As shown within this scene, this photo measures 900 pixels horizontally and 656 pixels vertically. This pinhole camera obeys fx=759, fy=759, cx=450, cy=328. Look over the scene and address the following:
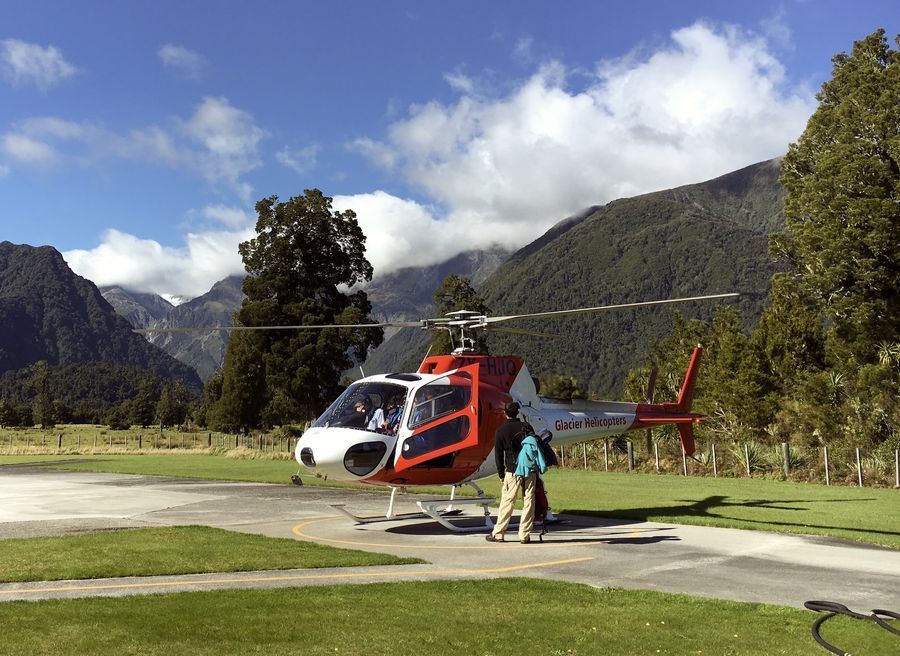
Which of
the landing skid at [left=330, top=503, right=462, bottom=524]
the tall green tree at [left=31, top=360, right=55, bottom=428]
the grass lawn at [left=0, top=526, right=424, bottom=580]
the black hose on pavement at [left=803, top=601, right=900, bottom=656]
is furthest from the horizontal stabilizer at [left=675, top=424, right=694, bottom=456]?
the tall green tree at [left=31, top=360, right=55, bottom=428]

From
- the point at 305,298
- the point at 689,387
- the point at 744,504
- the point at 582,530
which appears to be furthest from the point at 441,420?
the point at 305,298

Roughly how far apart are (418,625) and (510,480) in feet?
18.1

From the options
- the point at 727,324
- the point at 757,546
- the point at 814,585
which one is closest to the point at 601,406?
the point at 757,546

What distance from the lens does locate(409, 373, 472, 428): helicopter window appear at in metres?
12.6

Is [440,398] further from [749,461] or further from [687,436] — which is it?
[749,461]

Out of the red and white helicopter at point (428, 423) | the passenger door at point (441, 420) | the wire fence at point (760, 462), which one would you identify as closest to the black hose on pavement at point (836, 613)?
the red and white helicopter at point (428, 423)

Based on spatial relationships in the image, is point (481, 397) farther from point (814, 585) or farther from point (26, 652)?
point (26, 652)

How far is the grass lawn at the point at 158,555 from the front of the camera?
8.86 m

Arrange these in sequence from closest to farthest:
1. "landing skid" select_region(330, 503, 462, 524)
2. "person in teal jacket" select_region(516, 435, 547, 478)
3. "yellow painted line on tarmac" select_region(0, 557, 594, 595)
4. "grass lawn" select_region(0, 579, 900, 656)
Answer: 1. "grass lawn" select_region(0, 579, 900, 656)
2. "yellow painted line on tarmac" select_region(0, 557, 594, 595)
3. "person in teal jacket" select_region(516, 435, 547, 478)
4. "landing skid" select_region(330, 503, 462, 524)

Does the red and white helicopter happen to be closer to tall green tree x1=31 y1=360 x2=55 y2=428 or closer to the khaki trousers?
the khaki trousers

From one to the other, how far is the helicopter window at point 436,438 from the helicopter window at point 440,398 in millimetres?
183

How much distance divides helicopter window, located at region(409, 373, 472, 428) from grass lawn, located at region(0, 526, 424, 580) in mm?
2778

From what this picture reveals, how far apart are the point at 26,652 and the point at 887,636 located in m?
6.60

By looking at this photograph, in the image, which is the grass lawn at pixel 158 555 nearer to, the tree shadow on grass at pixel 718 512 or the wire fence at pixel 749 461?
the tree shadow on grass at pixel 718 512
